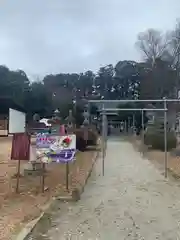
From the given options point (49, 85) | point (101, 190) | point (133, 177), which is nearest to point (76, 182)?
point (101, 190)

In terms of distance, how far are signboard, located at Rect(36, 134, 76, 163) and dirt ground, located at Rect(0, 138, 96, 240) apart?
2.62 ft

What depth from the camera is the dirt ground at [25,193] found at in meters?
6.98

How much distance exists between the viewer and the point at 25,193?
10.0 metres

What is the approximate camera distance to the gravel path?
253 inches

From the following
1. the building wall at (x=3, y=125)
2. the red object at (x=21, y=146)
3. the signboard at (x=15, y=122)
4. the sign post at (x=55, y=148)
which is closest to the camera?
the red object at (x=21, y=146)

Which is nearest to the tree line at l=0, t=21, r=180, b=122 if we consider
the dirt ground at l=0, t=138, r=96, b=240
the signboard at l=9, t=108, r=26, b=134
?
the signboard at l=9, t=108, r=26, b=134

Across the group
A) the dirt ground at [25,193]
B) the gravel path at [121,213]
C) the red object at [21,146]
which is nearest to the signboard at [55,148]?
the red object at [21,146]

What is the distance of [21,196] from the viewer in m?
9.66

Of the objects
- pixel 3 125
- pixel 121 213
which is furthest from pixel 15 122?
pixel 121 213

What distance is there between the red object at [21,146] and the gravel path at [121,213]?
166cm

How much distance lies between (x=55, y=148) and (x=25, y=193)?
4.21 feet

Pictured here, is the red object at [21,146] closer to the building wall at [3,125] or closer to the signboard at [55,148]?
the signboard at [55,148]

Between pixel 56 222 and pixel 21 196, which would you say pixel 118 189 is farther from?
pixel 56 222

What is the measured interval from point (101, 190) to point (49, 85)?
175 ft
